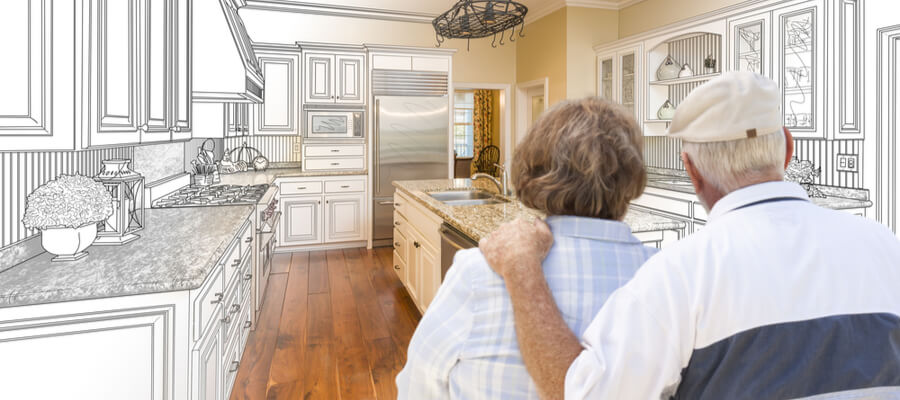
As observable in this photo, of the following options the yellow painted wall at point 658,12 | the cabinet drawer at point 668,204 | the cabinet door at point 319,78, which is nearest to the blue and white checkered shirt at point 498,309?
the cabinet drawer at point 668,204

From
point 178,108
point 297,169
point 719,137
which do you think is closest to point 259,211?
point 178,108

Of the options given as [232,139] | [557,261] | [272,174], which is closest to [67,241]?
[557,261]

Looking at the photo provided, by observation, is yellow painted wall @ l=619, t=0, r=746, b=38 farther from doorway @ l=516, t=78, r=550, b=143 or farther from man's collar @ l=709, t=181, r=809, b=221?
man's collar @ l=709, t=181, r=809, b=221

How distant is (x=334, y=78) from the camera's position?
562 cm

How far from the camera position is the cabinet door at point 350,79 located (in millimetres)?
5629

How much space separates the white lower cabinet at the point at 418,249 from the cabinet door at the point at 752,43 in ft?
9.83

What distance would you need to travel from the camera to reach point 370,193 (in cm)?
574

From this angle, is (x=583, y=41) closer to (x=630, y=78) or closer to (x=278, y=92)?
(x=630, y=78)

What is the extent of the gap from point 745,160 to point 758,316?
0.83 feet

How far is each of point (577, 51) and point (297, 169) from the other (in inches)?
148

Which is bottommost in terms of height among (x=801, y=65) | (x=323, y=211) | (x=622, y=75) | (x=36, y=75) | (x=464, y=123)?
(x=323, y=211)

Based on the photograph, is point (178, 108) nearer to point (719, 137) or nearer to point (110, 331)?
point (110, 331)

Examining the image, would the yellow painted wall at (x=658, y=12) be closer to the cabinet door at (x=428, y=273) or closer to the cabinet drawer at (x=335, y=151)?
the cabinet drawer at (x=335, y=151)

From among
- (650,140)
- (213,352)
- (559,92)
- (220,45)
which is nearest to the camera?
(213,352)
